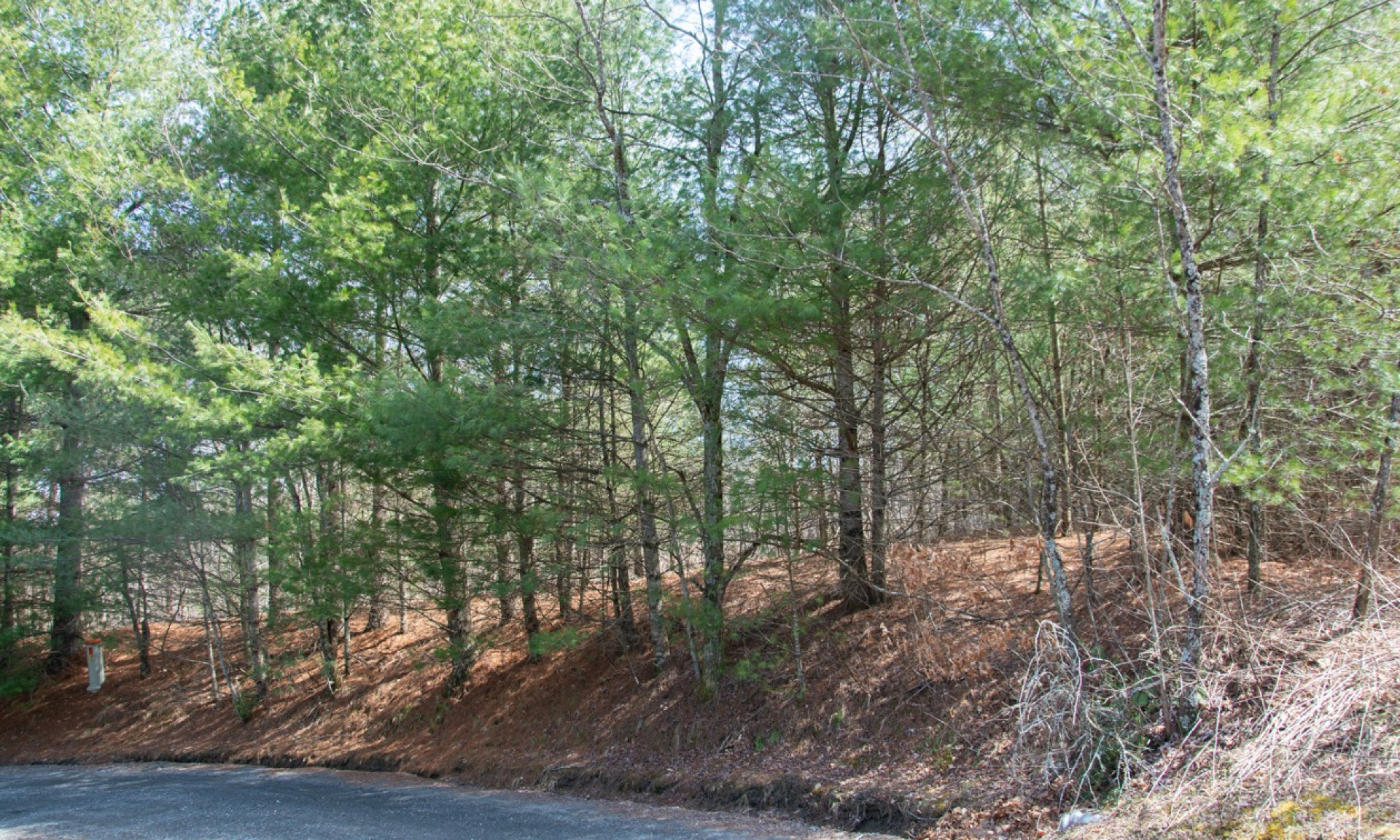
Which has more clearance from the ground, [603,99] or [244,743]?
[603,99]

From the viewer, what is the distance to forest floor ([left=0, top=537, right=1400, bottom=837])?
16.9 ft

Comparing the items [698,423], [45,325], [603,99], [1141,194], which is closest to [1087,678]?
[1141,194]

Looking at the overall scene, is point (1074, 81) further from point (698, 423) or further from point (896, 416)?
point (698, 423)

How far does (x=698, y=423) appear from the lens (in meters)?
12.2

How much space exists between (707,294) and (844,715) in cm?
436

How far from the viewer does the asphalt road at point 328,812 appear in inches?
306

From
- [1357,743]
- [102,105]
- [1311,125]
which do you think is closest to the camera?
[1357,743]

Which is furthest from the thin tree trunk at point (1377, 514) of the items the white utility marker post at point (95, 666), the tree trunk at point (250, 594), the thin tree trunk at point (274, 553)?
the white utility marker post at point (95, 666)

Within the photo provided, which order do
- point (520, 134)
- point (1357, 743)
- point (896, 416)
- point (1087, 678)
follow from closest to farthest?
point (1357, 743)
point (1087, 678)
point (896, 416)
point (520, 134)

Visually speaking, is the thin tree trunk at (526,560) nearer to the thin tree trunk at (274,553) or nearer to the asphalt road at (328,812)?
the asphalt road at (328,812)

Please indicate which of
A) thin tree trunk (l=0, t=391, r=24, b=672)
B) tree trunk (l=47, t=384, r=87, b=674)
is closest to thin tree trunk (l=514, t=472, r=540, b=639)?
tree trunk (l=47, t=384, r=87, b=674)

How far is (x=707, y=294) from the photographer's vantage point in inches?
315

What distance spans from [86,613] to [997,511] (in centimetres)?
1819

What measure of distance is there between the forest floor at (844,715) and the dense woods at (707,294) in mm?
348
